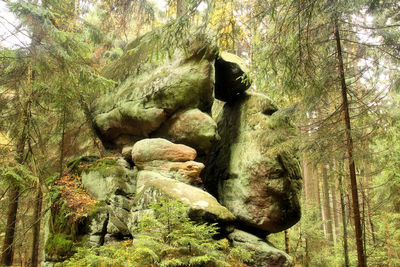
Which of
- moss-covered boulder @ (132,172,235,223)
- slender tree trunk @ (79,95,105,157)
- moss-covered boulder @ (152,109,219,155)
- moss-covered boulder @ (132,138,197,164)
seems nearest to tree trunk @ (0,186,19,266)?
slender tree trunk @ (79,95,105,157)

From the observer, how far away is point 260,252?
681cm

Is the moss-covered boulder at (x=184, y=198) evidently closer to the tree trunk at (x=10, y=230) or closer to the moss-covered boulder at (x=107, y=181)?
the moss-covered boulder at (x=107, y=181)

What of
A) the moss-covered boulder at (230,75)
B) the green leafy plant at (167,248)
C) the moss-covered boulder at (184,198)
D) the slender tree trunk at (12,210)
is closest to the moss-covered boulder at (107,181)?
the moss-covered boulder at (184,198)

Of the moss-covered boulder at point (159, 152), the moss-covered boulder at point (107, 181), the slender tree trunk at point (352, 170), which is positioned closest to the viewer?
the slender tree trunk at point (352, 170)

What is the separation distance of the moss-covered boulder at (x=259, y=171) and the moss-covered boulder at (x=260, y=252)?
47 cm

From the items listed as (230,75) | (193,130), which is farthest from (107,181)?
(230,75)

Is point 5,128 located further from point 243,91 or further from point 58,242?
point 243,91

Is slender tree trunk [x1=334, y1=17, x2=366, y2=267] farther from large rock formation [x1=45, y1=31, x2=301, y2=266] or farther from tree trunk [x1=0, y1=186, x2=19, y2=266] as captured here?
tree trunk [x1=0, y1=186, x2=19, y2=266]

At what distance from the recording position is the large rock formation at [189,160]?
252 inches

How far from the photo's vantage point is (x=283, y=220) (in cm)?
737

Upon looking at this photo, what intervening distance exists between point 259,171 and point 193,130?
228 cm

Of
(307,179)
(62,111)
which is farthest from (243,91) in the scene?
(307,179)

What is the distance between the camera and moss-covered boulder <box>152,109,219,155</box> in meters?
8.02

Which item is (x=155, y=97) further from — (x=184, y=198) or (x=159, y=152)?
(x=184, y=198)
